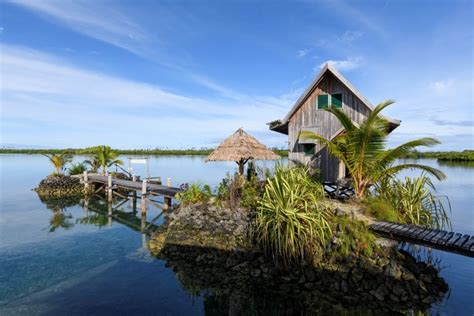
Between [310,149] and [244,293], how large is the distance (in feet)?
26.3

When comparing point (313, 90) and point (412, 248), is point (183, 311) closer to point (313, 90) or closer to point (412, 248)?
Result: point (412, 248)

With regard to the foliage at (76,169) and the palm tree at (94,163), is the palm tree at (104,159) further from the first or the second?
the foliage at (76,169)

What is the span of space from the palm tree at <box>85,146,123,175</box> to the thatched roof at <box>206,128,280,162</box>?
16.9 m

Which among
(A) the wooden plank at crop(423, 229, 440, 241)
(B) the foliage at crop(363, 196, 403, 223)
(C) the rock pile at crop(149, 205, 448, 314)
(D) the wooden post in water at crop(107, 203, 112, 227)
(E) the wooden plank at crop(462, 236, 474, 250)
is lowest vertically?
(D) the wooden post in water at crop(107, 203, 112, 227)

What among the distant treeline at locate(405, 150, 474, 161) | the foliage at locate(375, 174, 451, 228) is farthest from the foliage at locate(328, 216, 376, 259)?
the distant treeline at locate(405, 150, 474, 161)

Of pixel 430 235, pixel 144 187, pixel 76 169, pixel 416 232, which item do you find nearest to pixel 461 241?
pixel 430 235

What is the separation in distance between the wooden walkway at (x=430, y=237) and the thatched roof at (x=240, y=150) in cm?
519

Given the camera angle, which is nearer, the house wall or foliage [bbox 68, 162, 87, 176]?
the house wall

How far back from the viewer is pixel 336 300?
24.6 ft

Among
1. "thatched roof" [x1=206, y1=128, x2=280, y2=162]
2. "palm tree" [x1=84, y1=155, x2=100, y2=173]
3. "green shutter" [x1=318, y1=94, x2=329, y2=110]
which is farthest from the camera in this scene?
"palm tree" [x1=84, y1=155, x2=100, y2=173]

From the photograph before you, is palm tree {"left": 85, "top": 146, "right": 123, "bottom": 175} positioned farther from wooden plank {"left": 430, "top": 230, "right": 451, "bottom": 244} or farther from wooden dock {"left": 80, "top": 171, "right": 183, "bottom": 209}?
wooden plank {"left": 430, "top": 230, "right": 451, "bottom": 244}

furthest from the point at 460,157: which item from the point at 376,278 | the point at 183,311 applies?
the point at 183,311

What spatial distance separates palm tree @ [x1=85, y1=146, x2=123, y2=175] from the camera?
2598cm

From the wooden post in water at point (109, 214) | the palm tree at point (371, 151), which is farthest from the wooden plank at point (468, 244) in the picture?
the wooden post in water at point (109, 214)
